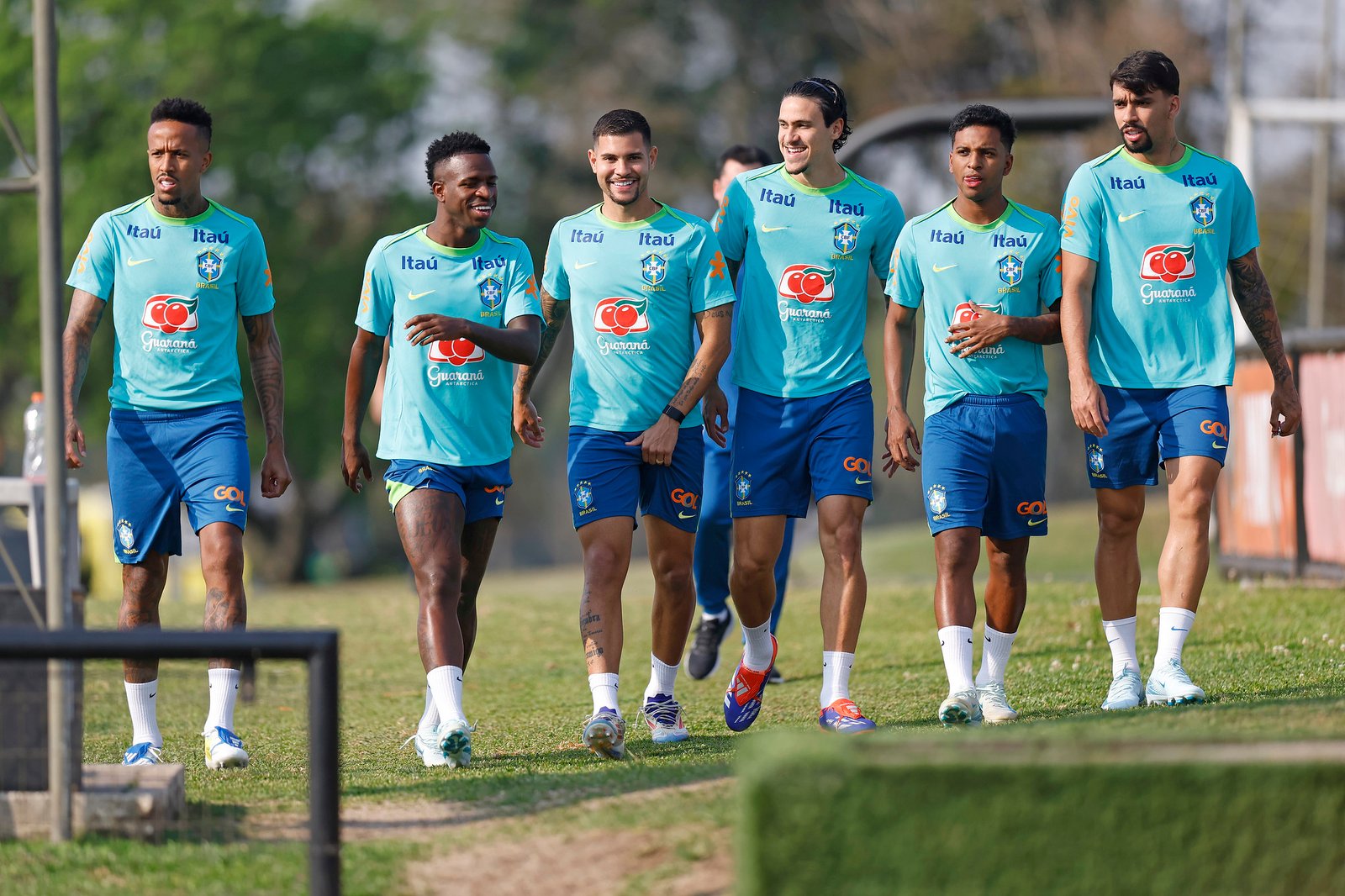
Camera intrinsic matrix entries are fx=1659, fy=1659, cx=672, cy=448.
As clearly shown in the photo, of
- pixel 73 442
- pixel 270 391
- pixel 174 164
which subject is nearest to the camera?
pixel 73 442

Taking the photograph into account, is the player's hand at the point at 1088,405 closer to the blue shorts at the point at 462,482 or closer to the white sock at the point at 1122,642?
the white sock at the point at 1122,642

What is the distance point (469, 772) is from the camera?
640 cm

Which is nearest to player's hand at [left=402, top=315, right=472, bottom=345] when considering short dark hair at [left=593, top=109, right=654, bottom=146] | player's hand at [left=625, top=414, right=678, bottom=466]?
player's hand at [left=625, top=414, right=678, bottom=466]

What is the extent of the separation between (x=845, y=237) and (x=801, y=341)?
49 centimetres

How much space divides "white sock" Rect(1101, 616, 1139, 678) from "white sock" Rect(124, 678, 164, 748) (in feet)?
13.4

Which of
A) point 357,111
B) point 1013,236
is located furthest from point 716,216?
point 357,111

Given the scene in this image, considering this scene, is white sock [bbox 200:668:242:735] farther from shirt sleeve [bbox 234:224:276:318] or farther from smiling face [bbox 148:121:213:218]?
smiling face [bbox 148:121:213:218]

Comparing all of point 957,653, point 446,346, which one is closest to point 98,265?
point 446,346

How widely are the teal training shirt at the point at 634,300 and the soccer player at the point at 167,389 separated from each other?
149cm

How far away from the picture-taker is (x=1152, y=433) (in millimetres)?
7125

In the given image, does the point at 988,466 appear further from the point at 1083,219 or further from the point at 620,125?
→ the point at 620,125

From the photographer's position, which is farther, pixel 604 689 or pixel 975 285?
pixel 975 285

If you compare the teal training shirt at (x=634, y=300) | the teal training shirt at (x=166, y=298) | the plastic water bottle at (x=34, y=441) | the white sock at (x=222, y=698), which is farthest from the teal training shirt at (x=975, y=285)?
the plastic water bottle at (x=34, y=441)

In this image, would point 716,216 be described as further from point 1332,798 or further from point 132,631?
point 1332,798
